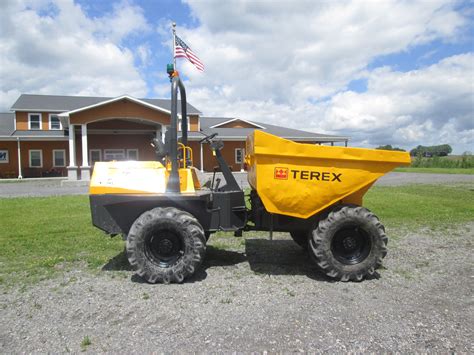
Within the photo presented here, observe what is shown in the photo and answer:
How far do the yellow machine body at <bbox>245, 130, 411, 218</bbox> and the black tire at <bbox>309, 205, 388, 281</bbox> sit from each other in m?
0.27

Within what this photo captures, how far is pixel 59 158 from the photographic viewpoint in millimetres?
29891

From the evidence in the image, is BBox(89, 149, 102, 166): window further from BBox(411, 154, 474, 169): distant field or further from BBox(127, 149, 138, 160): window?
BBox(411, 154, 474, 169): distant field

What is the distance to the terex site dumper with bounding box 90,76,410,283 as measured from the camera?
4.57 meters

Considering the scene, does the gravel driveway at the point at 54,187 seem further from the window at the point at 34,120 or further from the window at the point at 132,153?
the window at the point at 34,120

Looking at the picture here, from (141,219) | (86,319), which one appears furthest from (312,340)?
(141,219)

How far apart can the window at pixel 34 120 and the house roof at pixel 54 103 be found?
56 centimetres

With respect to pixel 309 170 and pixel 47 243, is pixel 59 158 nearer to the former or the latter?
pixel 47 243

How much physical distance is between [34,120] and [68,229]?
2713 cm

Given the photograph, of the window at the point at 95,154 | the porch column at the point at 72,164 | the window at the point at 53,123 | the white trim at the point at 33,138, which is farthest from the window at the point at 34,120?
the porch column at the point at 72,164

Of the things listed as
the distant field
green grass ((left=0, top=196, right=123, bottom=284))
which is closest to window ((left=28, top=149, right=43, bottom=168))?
green grass ((left=0, top=196, right=123, bottom=284))

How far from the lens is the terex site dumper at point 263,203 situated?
15.0ft

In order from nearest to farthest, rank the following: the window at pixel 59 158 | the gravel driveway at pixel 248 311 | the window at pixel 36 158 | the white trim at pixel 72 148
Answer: the gravel driveway at pixel 248 311
the white trim at pixel 72 148
the window at pixel 36 158
the window at pixel 59 158

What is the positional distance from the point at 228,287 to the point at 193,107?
30475 mm

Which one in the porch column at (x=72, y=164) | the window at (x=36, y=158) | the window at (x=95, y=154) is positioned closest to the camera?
the porch column at (x=72, y=164)
